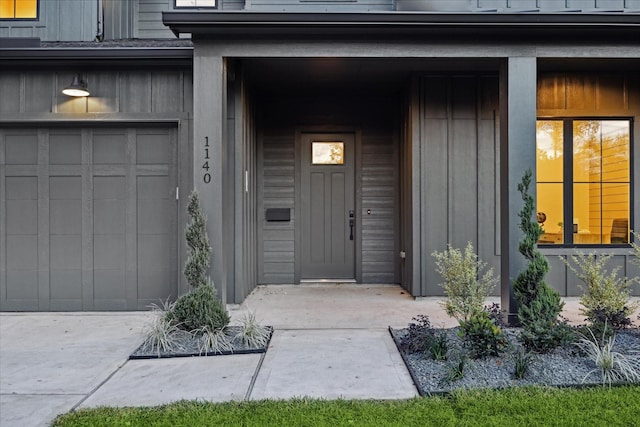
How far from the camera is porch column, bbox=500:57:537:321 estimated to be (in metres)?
4.84

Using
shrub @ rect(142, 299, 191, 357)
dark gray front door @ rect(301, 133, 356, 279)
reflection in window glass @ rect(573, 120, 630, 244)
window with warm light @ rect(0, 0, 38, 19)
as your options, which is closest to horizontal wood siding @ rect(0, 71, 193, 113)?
window with warm light @ rect(0, 0, 38, 19)

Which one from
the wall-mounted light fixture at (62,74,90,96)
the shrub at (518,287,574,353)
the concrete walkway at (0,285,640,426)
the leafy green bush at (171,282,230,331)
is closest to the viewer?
the concrete walkway at (0,285,640,426)

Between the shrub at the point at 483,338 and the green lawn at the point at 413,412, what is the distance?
0.55 m

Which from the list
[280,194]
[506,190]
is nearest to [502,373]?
[506,190]

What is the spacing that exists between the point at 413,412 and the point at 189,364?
1.94m

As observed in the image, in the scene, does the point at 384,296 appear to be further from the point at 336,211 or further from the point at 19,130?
the point at 19,130

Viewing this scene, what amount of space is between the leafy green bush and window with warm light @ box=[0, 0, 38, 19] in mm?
4984

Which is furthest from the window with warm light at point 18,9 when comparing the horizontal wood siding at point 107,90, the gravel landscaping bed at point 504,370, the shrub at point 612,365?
the shrub at point 612,365

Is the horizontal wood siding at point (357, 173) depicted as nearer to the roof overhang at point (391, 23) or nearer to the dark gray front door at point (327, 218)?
the dark gray front door at point (327, 218)

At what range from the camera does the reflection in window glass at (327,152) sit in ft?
25.2

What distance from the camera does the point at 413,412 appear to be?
287 centimetres

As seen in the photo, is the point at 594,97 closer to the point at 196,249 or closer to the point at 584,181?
the point at 584,181

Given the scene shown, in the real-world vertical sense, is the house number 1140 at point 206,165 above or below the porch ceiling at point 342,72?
below

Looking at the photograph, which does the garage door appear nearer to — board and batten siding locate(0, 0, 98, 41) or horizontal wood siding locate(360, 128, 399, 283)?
board and batten siding locate(0, 0, 98, 41)
